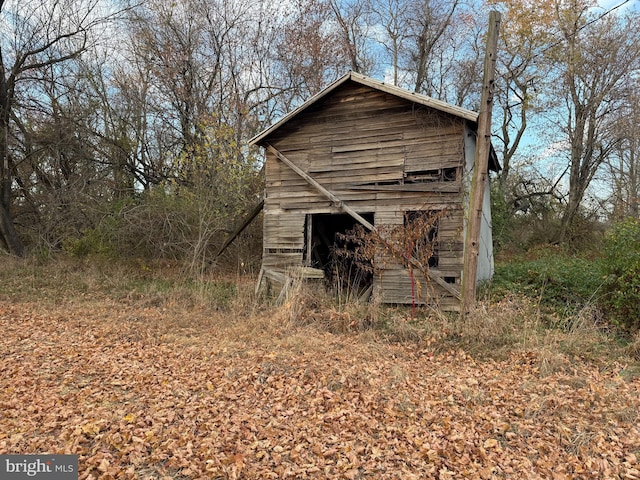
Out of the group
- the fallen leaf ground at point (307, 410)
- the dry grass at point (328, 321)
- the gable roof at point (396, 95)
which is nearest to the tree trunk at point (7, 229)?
the dry grass at point (328, 321)

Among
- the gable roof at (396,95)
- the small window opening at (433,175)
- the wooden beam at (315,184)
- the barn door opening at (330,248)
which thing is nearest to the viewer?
the gable roof at (396,95)

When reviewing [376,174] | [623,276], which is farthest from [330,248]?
[623,276]

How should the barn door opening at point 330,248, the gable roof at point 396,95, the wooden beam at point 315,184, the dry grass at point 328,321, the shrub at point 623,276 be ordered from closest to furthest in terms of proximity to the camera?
the dry grass at point 328,321 < the shrub at point 623,276 < the gable roof at point 396,95 < the wooden beam at point 315,184 < the barn door opening at point 330,248

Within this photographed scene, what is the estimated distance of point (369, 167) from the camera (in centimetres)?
1026

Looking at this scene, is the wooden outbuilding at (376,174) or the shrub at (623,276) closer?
the shrub at (623,276)

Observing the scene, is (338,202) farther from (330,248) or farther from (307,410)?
(307,410)

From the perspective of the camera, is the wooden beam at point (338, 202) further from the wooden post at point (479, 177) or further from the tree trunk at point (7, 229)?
the tree trunk at point (7, 229)

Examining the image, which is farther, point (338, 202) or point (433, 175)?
point (338, 202)

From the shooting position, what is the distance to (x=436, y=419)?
4422 mm

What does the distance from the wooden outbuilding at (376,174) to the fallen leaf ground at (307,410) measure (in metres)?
3.12

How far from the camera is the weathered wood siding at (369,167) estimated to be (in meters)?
9.52

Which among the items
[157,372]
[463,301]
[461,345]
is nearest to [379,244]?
[463,301]

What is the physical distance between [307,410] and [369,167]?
6.93 meters

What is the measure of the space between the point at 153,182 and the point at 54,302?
32.5ft
